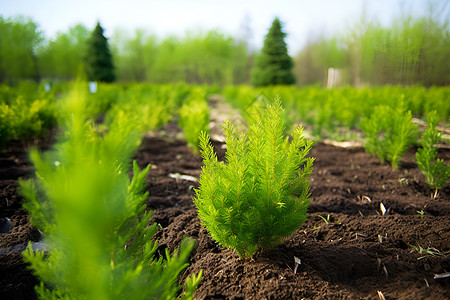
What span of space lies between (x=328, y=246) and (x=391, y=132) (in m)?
3.09

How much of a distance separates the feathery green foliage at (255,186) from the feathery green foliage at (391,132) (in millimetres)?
2677

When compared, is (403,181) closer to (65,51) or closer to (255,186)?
(255,186)

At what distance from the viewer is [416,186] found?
10.4ft

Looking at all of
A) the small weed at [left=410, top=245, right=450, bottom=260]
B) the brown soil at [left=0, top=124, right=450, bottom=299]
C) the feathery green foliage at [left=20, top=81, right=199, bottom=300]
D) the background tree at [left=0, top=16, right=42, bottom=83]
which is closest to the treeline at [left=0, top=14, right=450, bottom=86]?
the background tree at [left=0, top=16, right=42, bottom=83]

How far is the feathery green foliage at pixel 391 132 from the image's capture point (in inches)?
137

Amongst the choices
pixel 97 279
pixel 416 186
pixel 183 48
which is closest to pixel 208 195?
pixel 97 279

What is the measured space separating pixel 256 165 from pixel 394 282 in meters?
1.05

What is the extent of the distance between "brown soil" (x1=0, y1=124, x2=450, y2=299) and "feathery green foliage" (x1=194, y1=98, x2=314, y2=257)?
→ 219mm

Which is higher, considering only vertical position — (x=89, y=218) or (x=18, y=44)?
(x=18, y=44)

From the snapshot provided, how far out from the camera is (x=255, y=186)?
5.12ft

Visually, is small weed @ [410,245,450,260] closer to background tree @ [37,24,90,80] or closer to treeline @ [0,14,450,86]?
treeline @ [0,14,450,86]

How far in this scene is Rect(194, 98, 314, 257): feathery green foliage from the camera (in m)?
1.45

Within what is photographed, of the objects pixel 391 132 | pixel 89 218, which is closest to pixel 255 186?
pixel 89 218

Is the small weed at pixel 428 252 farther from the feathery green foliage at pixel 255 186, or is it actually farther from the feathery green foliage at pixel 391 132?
the feathery green foliage at pixel 391 132
